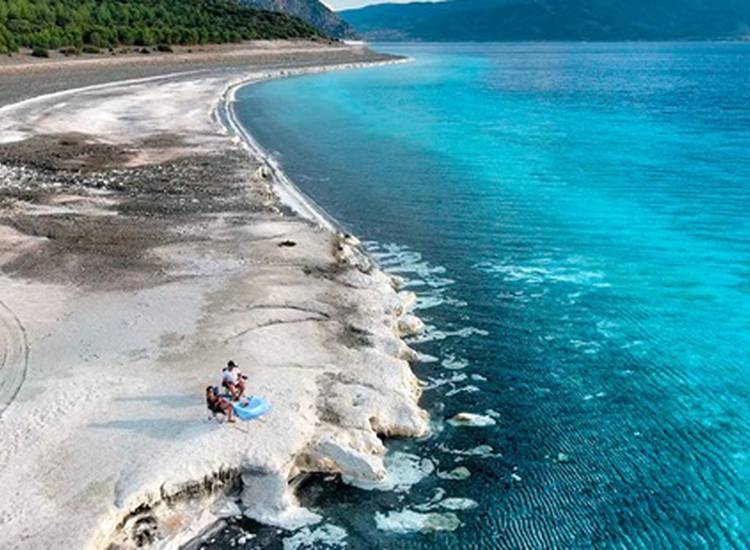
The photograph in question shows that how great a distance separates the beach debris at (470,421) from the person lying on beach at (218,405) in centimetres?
574

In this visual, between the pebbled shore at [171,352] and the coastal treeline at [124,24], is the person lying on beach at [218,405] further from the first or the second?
the coastal treeline at [124,24]

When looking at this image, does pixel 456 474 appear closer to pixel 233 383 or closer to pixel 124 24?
pixel 233 383

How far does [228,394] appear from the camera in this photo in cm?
1786

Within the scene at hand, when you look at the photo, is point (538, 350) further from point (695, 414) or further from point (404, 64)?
point (404, 64)

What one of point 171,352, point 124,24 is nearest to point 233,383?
point 171,352

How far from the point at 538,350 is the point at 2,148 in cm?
3948

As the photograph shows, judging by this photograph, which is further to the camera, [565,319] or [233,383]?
[565,319]

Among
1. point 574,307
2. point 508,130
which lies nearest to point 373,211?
point 574,307

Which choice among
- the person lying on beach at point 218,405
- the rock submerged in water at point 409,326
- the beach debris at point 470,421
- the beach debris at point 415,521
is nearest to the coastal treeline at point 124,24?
the rock submerged in water at point 409,326

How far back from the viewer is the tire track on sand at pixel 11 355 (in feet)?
61.6

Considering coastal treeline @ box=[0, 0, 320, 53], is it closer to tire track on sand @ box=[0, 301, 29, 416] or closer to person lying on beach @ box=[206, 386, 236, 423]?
tire track on sand @ box=[0, 301, 29, 416]

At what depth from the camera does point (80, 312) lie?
23.7 meters

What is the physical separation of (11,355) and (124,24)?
14011cm

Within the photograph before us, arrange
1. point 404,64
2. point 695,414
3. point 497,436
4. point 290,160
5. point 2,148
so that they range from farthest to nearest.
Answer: point 404,64 < point 290,160 < point 2,148 < point 695,414 < point 497,436
